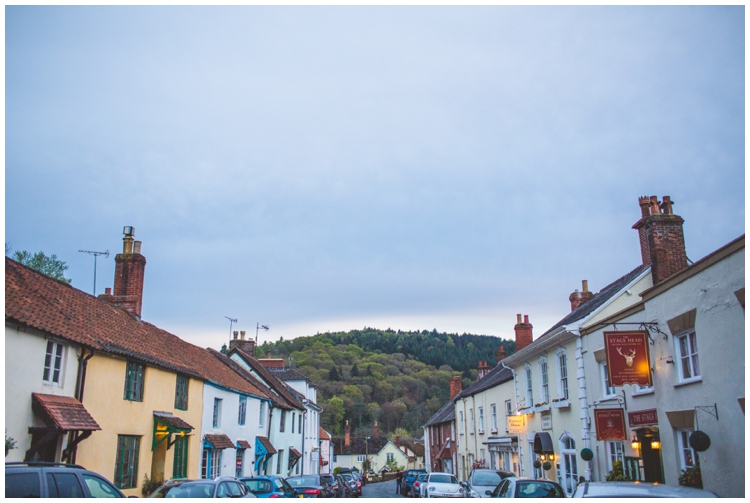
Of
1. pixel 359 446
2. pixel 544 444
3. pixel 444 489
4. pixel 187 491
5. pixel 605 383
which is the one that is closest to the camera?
pixel 187 491

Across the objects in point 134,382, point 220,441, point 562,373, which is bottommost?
point 220,441

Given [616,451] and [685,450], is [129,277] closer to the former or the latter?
[616,451]

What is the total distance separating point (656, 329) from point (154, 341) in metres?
17.9

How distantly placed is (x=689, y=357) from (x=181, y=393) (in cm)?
1748

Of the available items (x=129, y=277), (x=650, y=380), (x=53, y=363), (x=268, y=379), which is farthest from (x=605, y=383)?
(x=268, y=379)

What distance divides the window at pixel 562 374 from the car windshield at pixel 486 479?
4022 mm

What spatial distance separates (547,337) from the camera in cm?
2302

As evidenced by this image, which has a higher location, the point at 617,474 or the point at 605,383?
the point at 605,383

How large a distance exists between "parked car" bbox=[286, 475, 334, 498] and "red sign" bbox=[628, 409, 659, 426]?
1183 centimetres

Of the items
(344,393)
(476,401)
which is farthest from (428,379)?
(476,401)

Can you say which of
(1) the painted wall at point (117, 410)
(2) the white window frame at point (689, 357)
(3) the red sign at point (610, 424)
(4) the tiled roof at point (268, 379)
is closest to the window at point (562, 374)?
(3) the red sign at point (610, 424)

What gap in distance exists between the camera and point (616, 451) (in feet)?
61.6

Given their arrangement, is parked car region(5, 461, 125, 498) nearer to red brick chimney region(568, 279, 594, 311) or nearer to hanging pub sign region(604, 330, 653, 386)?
hanging pub sign region(604, 330, 653, 386)

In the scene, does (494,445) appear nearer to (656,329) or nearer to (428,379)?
(656,329)
